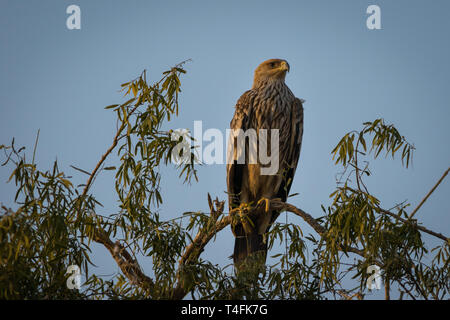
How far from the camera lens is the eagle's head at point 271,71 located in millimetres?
5777

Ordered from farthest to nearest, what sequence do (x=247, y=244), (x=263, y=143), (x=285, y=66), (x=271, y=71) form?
(x=271, y=71) → (x=285, y=66) → (x=263, y=143) → (x=247, y=244)

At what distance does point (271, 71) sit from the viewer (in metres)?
5.83

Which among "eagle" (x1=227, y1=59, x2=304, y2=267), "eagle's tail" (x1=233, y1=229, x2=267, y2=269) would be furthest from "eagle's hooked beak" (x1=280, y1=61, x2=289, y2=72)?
"eagle's tail" (x1=233, y1=229, x2=267, y2=269)

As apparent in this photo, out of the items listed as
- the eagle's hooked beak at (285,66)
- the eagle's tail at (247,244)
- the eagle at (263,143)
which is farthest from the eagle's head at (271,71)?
the eagle's tail at (247,244)

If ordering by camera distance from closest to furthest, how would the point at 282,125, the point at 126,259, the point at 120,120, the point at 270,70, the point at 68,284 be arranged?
1. the point at 68,284
2. the point at 120,120
3. the point at 126,259
4. the point at 282,125
5. the point at 270,70

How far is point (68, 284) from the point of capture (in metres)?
2.89

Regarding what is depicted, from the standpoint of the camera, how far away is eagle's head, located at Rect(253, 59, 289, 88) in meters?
5.78

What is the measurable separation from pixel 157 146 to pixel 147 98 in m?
0.37

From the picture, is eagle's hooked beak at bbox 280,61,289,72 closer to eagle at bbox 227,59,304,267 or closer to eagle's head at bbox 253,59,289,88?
eagle's head at bbox 253,59,289,88

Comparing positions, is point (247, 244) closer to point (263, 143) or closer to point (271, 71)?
point (263, 143)

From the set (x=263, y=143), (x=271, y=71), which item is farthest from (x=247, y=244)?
(x=271, y=71)

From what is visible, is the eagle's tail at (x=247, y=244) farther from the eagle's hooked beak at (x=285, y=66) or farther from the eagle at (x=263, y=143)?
the eagle's hooked beak at (x=285, y=66)

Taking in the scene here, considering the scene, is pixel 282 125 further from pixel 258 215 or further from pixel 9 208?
pixel 9 208
